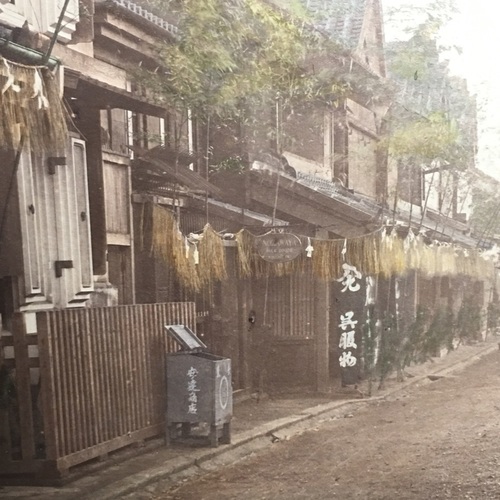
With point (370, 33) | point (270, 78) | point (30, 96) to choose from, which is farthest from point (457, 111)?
point (30, 96)

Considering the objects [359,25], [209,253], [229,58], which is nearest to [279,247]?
[209,253]

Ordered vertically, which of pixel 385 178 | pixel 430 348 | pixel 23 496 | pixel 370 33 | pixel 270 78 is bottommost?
pixel 430 348

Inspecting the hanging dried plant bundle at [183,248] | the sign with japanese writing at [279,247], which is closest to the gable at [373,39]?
the sign with japanese writing at [279,247]

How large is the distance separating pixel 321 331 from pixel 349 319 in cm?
100

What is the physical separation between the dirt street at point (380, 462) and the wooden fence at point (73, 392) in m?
1.23

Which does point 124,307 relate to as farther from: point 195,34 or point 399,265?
point 399,265

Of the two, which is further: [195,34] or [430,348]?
[430,348]

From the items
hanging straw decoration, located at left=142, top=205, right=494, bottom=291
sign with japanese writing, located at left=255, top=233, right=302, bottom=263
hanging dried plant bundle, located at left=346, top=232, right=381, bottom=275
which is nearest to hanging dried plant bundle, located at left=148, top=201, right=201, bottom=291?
hanging straw decoration, located at left=142, top=205, right=494, bottom=291

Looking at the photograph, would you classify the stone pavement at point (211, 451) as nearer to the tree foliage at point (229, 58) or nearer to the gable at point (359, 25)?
the tree foliage at point (229, 58)

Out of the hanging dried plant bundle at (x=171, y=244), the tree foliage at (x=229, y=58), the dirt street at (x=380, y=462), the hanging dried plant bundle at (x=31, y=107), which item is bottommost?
the dirt street at (x=380, y=462)

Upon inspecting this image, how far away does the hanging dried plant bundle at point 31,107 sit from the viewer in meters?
7.42

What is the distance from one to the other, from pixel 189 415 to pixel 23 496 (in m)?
2.97

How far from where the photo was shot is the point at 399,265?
16719 millimetres

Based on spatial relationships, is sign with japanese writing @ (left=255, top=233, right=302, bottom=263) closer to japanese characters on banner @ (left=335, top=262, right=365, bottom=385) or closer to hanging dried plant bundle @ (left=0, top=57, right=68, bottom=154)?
japanese characters on banner @ (left=335, top=262, right=365, bottom=385)
